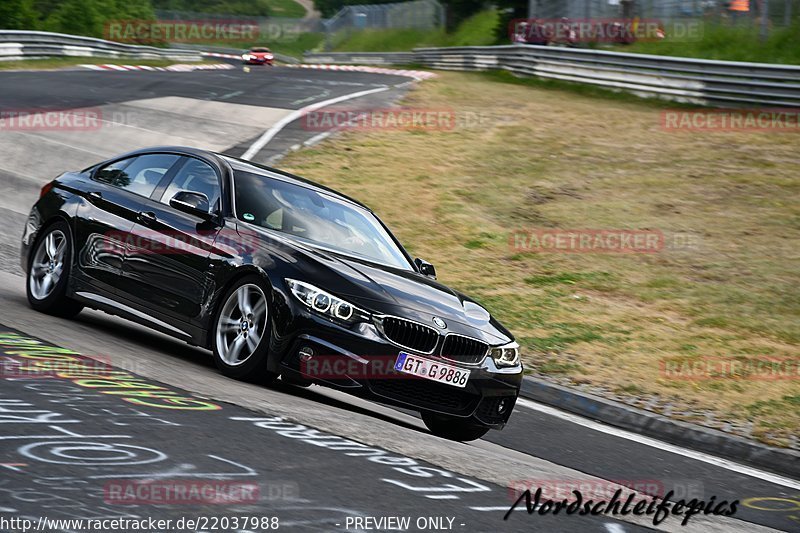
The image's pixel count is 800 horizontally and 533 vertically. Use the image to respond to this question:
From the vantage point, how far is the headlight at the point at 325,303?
731cm

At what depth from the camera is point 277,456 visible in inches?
224

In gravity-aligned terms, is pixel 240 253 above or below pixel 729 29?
below

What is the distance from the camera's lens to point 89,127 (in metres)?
21.3

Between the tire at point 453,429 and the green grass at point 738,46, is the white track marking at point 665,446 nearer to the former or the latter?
the tire at point 453,429

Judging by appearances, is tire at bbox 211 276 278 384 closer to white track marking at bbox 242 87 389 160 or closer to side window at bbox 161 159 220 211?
side window at bbox 161 159 220 211

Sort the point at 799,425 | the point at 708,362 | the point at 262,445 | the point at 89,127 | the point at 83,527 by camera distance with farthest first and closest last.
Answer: the point at 89,127 → the point at 708,362 → the point at 799,425 → the point at 262,445 → the point at 83,527

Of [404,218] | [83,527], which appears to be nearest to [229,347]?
[83,527]

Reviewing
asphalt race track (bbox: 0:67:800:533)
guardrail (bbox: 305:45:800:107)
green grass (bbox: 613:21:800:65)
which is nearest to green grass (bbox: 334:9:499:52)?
guardrail (bbox: 305:45:800:107)

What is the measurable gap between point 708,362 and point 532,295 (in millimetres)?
2967

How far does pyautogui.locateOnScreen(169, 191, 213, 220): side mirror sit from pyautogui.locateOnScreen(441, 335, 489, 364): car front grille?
2.04 meters

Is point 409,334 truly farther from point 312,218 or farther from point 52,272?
point 52,272

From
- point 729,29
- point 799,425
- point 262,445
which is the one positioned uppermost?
point 729,29

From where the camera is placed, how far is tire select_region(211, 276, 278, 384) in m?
7.51

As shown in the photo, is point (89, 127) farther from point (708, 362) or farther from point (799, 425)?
point (799, 425)
